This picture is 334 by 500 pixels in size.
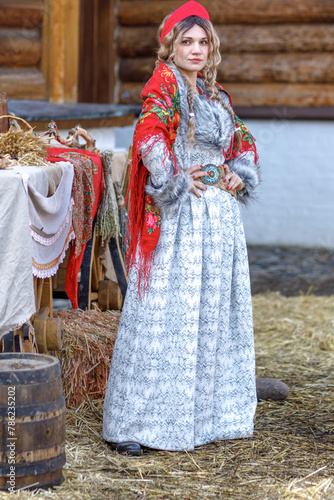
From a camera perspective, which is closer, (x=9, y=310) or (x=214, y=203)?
(x=9, y=310)

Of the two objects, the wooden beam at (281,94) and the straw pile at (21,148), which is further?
the wooden beam at (281,94)

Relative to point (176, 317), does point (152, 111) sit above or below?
above

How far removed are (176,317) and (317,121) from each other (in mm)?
6044

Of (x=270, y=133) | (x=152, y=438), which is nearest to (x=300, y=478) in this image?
(x=152, y=438)

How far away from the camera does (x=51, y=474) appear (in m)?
2.91

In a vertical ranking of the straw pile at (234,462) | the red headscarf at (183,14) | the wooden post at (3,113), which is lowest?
the straw pile at (234,462)

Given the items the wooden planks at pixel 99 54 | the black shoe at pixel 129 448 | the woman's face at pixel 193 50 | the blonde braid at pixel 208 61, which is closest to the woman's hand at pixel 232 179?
the blonde braid at pixel 208 61

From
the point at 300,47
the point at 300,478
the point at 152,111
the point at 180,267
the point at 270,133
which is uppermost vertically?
the point at 300,47

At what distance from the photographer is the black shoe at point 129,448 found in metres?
3.40

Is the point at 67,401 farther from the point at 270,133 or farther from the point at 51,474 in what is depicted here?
the point at 270,133

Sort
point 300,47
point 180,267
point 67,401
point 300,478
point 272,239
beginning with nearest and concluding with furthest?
point 300,478 → point 180,267 → point 67,401 → point 300,47 → point 272,239

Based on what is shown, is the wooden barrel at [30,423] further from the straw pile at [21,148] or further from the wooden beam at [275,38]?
the wooden beam at [275,38]

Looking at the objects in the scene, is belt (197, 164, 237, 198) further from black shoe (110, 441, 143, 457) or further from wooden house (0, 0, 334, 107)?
wooden house (0, 0, 334, 107)

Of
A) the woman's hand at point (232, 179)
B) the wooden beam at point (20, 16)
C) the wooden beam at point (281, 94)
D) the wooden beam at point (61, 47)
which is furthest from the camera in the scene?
the wooden beam at point (281, 94)
